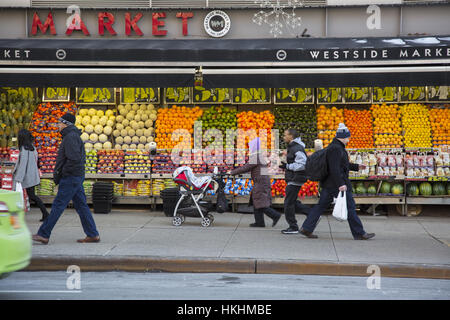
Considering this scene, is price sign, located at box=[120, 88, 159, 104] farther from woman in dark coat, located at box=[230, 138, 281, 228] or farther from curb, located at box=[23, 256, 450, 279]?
curb, located at box=[23, 256, 450, 279]

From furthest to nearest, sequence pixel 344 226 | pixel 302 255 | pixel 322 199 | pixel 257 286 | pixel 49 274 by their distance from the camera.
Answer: pixel 344 226 < pixel 322 199 < pixel 302 255 < pixel 49 274 < pixel 257 286

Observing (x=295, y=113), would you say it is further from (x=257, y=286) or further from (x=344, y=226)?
(x=257, y=286)

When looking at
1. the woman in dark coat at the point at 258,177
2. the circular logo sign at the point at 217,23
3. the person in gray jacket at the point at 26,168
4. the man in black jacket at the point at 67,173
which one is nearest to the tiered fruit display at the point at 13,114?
the person in gray jacket at the point at 26,168

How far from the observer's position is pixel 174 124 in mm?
14750

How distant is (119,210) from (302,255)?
6.78 meters

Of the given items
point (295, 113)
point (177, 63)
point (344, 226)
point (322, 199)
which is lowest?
point (344, 226)

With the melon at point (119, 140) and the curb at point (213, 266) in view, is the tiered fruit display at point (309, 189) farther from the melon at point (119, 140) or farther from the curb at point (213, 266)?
the curb at point (213, 266)

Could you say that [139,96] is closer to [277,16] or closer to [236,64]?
[236,64]

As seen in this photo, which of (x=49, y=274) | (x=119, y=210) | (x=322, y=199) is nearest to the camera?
(x=49, y=274)

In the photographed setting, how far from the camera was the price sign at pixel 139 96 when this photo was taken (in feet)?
50.6

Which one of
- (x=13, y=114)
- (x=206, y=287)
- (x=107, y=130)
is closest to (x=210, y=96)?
(x=107, y=130)

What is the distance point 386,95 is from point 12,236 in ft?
36.2

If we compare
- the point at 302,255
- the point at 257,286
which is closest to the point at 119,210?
the point at 302,255

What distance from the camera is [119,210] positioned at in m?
14.8
